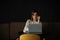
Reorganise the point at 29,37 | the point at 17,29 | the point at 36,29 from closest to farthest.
A: 1. the point at 29,37
2. the point at 36,29
3. the point at 17,29

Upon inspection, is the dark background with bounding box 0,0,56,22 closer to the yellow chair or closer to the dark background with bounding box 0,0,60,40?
the dark background with bounding box 0,0,60,40

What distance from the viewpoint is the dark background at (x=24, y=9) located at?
5.11 meters

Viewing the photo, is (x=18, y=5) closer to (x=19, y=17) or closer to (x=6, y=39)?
(x=19, y=17)

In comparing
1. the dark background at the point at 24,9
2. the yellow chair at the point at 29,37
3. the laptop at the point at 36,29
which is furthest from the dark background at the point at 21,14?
the yellow chair at the point at 29,37

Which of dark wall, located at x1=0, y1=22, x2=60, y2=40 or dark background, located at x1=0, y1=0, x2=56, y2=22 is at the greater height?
dark background, located at x1=0, y1=0, x2=56, y2=22

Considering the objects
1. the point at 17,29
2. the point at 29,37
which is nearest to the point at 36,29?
the point at 29,37

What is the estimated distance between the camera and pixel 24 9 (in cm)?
514

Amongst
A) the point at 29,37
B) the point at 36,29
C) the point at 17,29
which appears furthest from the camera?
the point at 17,29

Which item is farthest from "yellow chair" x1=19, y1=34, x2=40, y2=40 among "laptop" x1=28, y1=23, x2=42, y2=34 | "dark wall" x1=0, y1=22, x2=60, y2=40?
"dark wall" x1=0, y1=22, x2=60, y2=40

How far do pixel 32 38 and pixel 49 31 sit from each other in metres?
1.74

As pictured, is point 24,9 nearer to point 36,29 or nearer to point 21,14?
point 21,14

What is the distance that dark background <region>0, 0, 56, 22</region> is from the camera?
511cm

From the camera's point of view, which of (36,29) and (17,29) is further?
(17,29)

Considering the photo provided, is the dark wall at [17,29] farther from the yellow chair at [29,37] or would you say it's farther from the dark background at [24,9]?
the yellow chair at [29,37]
